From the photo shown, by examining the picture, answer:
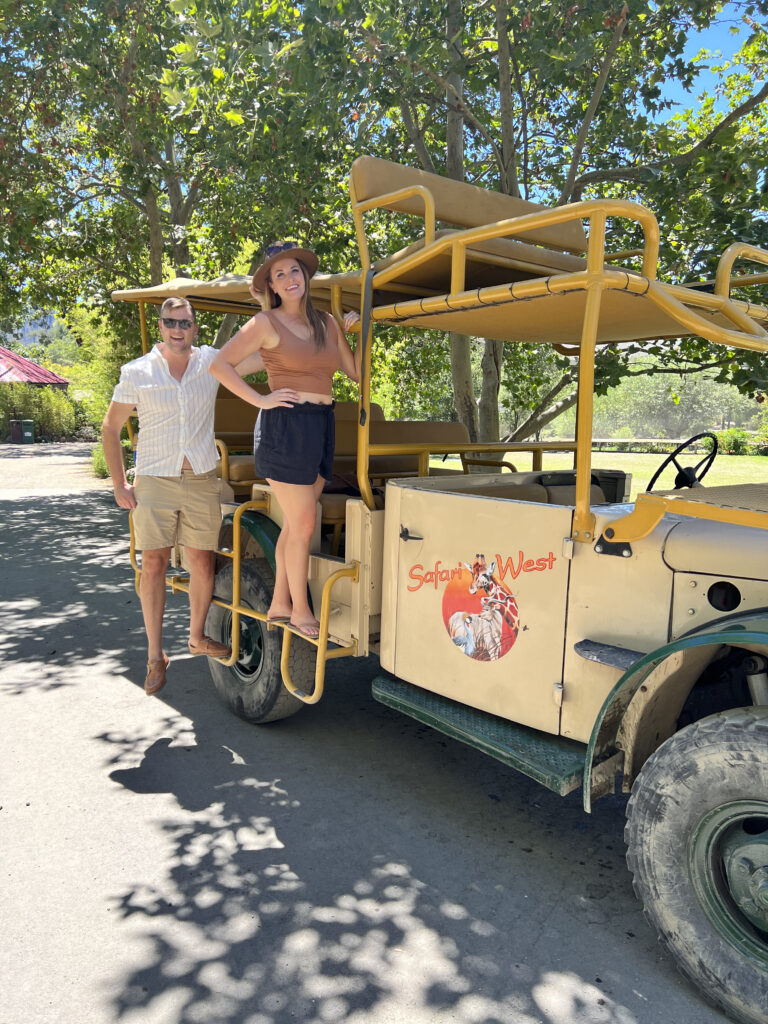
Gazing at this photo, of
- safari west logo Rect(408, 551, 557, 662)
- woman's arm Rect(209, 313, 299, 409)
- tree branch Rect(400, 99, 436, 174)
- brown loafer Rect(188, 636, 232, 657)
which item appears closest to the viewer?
safari west logo Rect(408, 551, 557, 662)

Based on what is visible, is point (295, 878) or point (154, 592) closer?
point (295, 878)

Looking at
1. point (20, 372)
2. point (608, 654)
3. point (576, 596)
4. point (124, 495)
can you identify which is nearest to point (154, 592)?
point (124, 495)

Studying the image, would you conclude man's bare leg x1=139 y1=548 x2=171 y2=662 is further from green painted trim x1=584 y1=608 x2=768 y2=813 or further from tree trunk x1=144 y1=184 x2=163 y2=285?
tree trunk x1=144 y1=184 x2=163 y2=285

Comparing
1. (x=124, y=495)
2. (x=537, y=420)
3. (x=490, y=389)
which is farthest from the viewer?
(x=537, y=420)

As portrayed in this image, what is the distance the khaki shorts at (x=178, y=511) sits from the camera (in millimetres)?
4254

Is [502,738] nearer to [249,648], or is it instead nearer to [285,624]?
[285,624]

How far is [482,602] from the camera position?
3137mm

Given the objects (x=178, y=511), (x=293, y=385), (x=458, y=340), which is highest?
(x=458, y=340)

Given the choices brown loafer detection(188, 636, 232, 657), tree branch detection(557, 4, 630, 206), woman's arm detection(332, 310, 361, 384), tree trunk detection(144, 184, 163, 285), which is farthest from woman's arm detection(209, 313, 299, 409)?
tree trunk detection(144, 184, 163, 285)

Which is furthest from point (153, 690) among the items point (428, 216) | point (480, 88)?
point (480, 88)

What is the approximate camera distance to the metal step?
8.48 feet

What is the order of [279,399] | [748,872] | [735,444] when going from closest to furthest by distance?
[748,872]
[279,399]
[735,444]

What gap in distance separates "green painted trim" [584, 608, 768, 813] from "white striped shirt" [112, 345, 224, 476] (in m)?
2.59

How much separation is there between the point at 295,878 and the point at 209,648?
5.47ft
